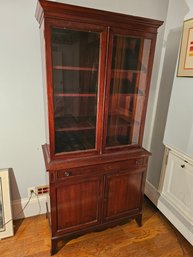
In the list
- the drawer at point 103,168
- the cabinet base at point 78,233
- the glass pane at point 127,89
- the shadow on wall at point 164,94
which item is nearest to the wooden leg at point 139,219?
the cabinet base at point 78,233

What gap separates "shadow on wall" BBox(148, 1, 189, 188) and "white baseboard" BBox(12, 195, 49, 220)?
53.3 inches

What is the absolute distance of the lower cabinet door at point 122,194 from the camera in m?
1.75

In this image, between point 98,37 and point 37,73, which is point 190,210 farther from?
point 37,73

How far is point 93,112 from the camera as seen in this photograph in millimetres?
1612

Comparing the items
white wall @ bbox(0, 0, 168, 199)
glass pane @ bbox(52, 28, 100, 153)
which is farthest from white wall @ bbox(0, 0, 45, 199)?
glass pane @ bbox(52, 28, 100, 153)

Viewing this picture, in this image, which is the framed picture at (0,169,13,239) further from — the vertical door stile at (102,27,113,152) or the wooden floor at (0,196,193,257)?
the vertical door stile at (102,27,113,152)

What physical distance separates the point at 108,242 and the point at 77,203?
571 mm

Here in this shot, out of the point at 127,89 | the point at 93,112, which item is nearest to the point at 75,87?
the point at 93,112

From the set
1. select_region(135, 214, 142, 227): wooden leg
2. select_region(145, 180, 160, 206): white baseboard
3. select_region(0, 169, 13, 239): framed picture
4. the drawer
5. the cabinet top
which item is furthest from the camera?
select_region(145, 180, 160, 206): white baseboard

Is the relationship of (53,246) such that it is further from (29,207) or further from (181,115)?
(181,115)

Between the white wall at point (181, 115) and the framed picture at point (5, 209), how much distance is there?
1.70 m

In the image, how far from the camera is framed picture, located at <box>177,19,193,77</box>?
5.50ft

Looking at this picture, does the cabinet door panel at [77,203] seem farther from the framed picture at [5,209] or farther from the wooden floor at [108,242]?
the framed picture at [5,209]

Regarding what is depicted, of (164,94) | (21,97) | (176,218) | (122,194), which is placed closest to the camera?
(21,97)
